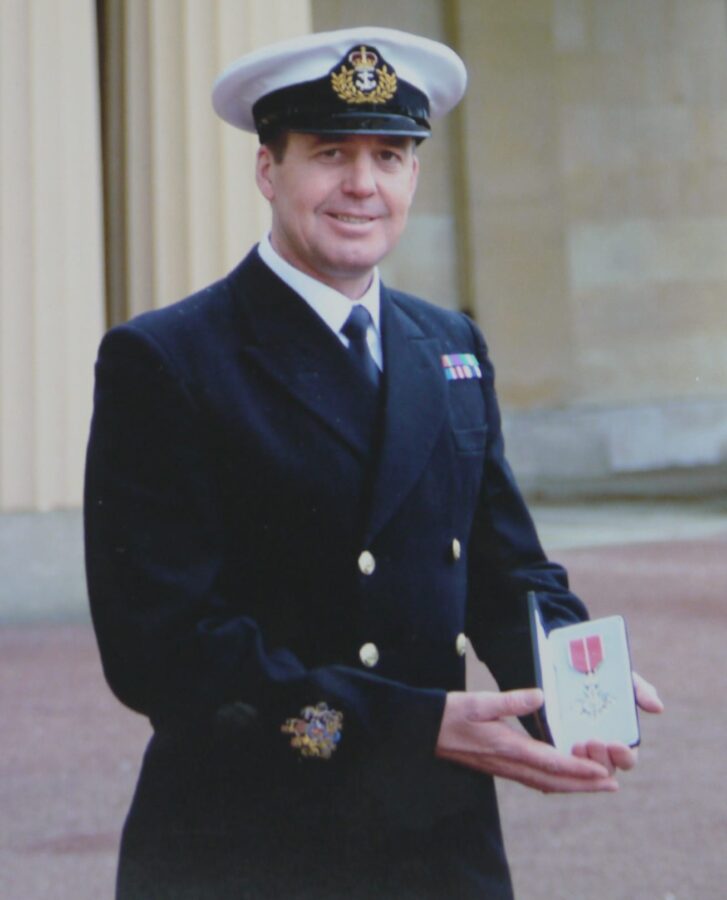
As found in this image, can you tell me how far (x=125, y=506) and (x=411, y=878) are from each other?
24.7 inches

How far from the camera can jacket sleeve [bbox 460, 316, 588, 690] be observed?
2455mm

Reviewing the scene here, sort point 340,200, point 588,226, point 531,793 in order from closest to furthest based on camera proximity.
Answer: point 340,200 → point 531,793 → point 588,226

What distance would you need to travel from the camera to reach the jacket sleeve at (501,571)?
246cm

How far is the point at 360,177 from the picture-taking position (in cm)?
223

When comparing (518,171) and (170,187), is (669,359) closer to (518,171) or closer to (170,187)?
(518,171)

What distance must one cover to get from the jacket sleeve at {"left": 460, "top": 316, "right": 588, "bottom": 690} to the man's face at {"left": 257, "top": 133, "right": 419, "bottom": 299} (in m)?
0.32

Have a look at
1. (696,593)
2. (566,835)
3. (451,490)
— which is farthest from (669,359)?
(451,490)

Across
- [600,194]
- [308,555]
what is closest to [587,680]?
[308,555]

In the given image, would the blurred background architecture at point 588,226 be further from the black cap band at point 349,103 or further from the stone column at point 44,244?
the black cap band at point 349,103

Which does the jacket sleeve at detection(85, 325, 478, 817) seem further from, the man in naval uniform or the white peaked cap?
the white peaked cap

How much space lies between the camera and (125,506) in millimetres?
2119

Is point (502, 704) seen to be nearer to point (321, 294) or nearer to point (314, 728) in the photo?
point (314, 728)

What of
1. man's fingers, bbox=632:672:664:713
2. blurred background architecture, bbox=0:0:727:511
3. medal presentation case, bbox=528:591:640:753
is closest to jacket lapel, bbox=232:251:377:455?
medal presentation case, bbox=528:591:640:753

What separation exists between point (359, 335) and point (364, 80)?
0.34m
